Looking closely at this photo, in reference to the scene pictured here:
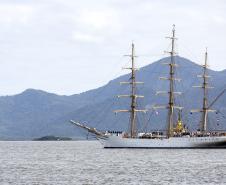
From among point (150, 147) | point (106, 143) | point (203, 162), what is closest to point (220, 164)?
point (203, 162)

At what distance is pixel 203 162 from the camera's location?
400ft

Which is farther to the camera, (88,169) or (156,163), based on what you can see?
(156,163)

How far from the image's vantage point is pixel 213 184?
269 ft

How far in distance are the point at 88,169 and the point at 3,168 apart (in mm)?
13593

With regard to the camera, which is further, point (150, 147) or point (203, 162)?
point (150, 147)

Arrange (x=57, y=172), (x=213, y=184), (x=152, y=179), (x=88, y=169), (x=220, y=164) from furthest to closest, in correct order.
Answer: (x=220, y=164)
(x=88, y=169)
(x=57, y=172)
(x=152, y=179)
(x=213, y=184)

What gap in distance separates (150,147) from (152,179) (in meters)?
91.3

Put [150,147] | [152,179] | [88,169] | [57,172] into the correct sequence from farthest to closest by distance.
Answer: [150,147] → [88,169] → [57,172] → [152,179]

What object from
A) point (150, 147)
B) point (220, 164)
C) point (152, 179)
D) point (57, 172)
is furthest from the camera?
point (150, 147)

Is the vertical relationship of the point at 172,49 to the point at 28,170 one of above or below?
above

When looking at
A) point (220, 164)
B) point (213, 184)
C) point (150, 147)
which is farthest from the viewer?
point (150, 147)

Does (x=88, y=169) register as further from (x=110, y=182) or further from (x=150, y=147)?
(x=150, y=147)

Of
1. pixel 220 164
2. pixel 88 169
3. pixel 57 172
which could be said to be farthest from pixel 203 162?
pixel 57 172

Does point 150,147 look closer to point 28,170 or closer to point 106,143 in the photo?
point 106,143
